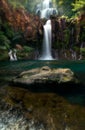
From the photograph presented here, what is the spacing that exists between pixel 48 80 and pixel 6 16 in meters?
24.4

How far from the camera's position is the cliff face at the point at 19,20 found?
116 feet

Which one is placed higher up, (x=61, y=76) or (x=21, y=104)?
(x=21, y=104)

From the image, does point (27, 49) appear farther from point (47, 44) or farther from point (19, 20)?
point (19, 20)

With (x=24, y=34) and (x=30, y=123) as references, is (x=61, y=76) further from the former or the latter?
(x=24, y=34)

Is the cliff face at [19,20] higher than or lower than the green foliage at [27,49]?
higher

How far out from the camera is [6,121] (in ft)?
25.2

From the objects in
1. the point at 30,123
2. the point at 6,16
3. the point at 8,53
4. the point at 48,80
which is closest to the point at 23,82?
the point at 48,80

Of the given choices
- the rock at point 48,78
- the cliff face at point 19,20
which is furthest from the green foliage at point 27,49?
the rock at point 48,78

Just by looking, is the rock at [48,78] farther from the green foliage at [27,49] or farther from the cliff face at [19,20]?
the cliff face at [19,20]

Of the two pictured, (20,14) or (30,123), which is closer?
(30,123)

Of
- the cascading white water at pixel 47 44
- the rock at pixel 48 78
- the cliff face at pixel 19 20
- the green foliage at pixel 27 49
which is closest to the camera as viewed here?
the rock at pixel 48 78

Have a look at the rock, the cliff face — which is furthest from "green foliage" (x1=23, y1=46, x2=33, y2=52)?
the rock

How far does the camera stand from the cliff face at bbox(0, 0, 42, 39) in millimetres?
35438

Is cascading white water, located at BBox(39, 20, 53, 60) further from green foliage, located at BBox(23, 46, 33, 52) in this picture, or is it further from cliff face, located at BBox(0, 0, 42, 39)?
green foliage, located at BBox(23, 46, 33, 52)
